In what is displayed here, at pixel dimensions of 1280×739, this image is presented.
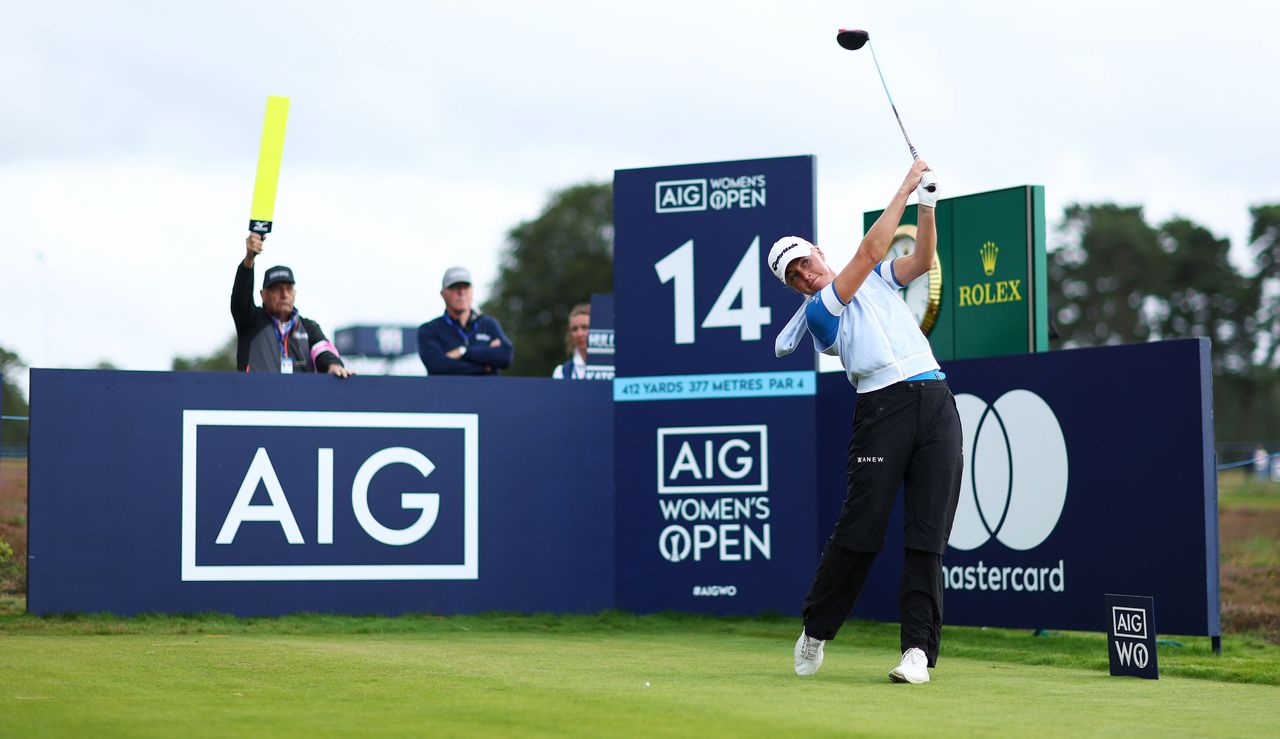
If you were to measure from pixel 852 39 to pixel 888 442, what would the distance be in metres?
2.11

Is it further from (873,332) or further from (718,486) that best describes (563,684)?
(718,486)

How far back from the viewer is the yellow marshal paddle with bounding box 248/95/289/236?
1012cm

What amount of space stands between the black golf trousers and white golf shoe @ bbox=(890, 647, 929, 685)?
106 mm

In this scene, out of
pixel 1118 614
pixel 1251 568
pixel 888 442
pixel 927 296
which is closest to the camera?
pixel 888 442

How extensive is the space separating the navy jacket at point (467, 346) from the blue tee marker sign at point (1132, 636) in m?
4.94

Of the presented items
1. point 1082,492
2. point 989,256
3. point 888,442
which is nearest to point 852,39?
point 888,442

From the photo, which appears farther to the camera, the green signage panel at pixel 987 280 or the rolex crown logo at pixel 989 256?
the rolex crown logo at pixel 989 256

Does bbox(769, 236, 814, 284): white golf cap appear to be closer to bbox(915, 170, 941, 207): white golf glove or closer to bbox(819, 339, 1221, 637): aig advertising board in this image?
bbox(915, 170, 941, 207): white golf glove

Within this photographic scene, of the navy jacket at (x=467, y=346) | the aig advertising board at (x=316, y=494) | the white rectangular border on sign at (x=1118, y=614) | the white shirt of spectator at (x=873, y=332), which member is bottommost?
the white rectangular border on sign at (x=1118, y=614)

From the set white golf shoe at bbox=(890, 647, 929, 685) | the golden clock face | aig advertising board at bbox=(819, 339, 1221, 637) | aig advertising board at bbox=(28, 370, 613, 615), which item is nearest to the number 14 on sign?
aig advertising board at bbox=(28, 370, 613, 615)

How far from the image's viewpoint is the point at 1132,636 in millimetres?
6992

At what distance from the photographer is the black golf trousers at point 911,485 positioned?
6754mm

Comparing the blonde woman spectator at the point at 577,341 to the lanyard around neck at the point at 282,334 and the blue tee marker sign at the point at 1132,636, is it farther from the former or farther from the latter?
the blue tee marker sign at the point at 1132,636

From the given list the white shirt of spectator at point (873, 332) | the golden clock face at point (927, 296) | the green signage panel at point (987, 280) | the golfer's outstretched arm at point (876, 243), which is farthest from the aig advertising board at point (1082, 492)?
the golfer's outstretched arm at point (876, 243)
